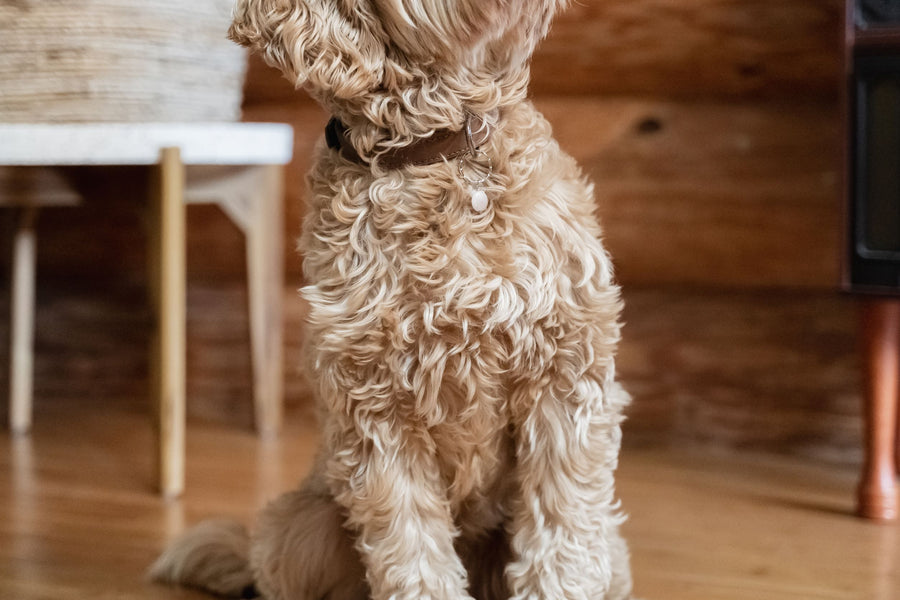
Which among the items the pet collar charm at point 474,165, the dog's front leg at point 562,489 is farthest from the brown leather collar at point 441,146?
the dog's front leg at point 562,489

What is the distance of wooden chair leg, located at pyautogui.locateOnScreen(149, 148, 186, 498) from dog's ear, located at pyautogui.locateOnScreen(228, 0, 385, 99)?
86 cm

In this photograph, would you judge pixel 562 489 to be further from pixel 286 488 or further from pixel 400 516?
pixel 286 488

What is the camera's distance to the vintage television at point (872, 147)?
1678 mm

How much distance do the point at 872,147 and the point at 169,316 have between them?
129cm

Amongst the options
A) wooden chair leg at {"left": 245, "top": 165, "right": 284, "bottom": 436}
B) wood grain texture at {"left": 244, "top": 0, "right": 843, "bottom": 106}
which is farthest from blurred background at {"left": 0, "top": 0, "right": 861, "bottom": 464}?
wooden chair leg at {"left": 245, "top": 165, "right": 284, "bottom": 436}

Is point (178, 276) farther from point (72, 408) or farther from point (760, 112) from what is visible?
point (760, 112)

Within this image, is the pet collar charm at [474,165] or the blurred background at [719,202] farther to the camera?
the blurred background at [719,202]

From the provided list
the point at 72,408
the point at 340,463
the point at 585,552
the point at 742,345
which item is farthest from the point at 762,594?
the point at 72,408

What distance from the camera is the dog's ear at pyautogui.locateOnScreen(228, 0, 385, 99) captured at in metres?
1.12

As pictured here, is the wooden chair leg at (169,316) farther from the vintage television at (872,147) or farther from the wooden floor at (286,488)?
the vintage television at (872,147)

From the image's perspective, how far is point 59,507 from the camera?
1.95 meters

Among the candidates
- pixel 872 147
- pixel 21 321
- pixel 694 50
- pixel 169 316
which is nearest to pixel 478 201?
pixel 872 147

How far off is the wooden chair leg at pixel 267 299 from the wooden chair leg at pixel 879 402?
131cm

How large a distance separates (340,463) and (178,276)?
33.9 inches
